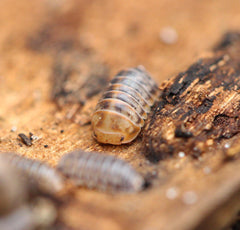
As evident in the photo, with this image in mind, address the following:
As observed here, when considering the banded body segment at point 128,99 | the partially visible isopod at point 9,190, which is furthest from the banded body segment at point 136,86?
the partially visible isopod at point 9,190

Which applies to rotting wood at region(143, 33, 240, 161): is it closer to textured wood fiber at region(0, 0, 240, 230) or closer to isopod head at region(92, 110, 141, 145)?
textured wood fiber at region(0, 0, 240, 230)

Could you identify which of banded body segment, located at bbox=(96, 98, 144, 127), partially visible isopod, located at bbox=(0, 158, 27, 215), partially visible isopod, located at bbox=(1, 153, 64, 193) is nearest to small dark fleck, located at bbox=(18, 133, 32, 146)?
partially visible isopod, located at bbox=(1, 153, 64, 193)

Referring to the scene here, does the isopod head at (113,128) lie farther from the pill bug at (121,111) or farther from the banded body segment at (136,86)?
the banded body segment at (136,86)

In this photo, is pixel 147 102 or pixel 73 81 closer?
pixel 147 102

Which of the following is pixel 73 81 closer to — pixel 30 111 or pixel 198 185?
pixel 30 111

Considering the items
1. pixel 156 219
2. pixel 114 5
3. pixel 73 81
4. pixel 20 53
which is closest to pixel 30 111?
pixel 73 81

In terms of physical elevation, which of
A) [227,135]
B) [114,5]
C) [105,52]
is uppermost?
[114,5]
